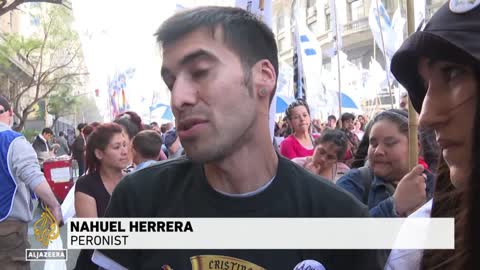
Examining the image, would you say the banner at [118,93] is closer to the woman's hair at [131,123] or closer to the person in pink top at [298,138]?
the woman's hair at [131,123]

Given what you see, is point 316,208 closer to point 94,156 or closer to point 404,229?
point 404,229

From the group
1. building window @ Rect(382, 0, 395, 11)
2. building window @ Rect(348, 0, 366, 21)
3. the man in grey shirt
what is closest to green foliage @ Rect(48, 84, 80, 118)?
the man in grey shirt

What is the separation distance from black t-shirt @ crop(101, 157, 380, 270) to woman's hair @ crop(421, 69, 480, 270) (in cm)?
17

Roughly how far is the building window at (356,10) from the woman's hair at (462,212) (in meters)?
35.6

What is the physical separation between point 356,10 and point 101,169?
3479cm

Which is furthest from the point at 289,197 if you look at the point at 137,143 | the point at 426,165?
the point at 137,143

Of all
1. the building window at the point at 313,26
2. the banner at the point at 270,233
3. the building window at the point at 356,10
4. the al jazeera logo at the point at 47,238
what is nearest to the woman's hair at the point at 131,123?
the al jazeera logo at the point at 47,238

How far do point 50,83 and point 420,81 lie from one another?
2702 centimetres

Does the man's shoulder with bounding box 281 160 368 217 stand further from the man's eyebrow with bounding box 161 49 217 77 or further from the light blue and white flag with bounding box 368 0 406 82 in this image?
the light blue and white flag with bounding box 368 0 406 82

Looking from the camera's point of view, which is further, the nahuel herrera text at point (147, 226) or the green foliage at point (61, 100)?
the green foliage at point (61, 100)

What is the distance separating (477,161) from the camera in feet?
3.23

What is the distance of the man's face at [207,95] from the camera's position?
48.4 inches

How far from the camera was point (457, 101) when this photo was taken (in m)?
1.02

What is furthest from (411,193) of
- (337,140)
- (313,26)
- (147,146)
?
(313,26)
